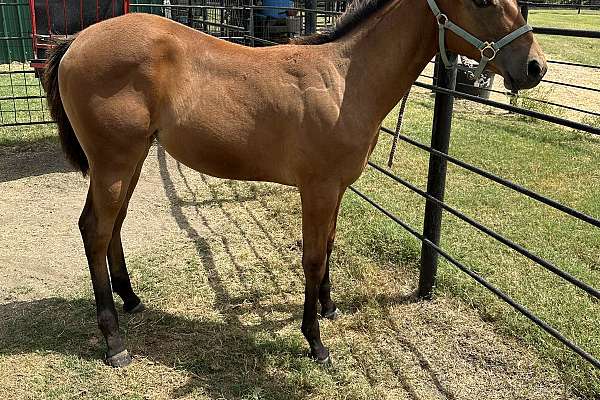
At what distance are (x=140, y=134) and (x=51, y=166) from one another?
11.5 ft

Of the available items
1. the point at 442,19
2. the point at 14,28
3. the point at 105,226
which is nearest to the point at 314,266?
the point at 105,226

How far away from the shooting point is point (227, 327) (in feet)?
9.96

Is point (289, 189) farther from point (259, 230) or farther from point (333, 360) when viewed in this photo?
point (333, 360)

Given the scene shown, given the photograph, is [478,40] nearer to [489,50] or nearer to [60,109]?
[489,50]

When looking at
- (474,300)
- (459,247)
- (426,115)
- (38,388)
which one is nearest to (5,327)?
(38,388)

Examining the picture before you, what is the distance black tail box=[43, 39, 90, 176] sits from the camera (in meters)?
2.71

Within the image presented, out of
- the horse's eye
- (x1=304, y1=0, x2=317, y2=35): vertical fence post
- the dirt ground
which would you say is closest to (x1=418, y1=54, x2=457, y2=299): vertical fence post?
the dirt ground

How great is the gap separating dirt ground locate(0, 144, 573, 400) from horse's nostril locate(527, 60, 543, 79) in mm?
1480

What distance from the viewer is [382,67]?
2.48m

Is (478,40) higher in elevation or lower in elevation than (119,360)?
higher

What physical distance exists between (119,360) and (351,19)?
2.07 m

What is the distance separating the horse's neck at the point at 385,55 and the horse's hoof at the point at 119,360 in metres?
1.74

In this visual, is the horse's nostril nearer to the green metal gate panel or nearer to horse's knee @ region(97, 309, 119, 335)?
horse's knee @ region(97, 309, 119, 335)

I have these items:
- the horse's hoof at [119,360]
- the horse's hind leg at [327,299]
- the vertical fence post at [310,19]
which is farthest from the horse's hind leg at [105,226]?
the vertical fence post at [310,19]
